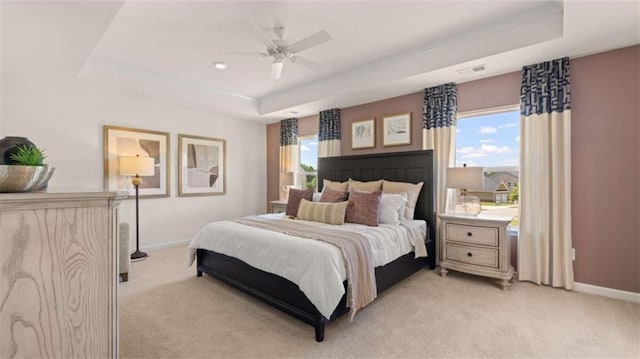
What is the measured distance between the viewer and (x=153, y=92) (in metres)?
4.23

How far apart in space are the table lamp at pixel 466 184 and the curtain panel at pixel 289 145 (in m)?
3.15

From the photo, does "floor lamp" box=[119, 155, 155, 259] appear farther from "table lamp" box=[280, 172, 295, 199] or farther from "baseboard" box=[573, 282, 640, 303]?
"baseboard" box=[573, 282, 640, 303]

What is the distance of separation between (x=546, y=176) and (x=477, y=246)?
3.42 ft

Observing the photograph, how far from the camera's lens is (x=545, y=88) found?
10.3ft

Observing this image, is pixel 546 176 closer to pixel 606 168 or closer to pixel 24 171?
pixel 606 168

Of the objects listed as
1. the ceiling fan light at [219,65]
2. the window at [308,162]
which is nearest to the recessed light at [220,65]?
the ceiling fan light at [219,65]

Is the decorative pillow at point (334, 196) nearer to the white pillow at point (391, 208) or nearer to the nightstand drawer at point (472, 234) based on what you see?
the white pillow at point (391, 208)

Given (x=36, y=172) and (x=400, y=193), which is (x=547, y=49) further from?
(x=36, y=172)

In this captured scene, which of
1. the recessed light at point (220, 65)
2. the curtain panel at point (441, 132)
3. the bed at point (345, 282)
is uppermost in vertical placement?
the recessed light at point (220, 65)

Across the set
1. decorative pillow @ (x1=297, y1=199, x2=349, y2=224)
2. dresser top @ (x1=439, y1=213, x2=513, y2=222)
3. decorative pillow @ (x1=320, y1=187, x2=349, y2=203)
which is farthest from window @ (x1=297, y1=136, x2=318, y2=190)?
dresser top @ (x1=439, y1=213, x2=513, y2=222)

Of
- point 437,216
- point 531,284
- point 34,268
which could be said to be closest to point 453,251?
point 437,216

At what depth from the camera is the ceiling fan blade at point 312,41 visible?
8.31 ft

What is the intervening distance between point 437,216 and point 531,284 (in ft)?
3.97

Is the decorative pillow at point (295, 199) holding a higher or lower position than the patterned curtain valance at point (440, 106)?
lower
